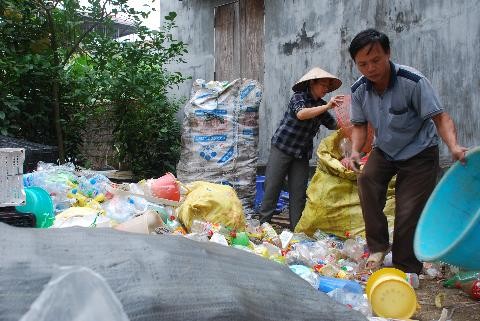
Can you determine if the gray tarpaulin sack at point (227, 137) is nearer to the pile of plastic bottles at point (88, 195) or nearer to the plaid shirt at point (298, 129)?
the plaid shirt at point (298, 129)

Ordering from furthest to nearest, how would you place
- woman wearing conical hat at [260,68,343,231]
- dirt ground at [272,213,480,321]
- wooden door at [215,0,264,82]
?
wooden door at [215,0,264,82], woman wearing conical hat at [260,68,343,231], dirt ground at [272,213,480,321]

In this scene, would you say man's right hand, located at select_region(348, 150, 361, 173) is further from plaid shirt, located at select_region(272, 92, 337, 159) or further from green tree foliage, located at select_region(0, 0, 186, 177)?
green tree foliage, located at select_region(0, 0, 186, 177)

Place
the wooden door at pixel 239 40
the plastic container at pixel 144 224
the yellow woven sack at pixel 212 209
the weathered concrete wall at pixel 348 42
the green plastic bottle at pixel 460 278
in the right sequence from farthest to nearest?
1. the wooden door at pixel 239 40
2. the weathered concrete wall at pixel 348 42
3. the yellow woven sack at pixel 212 209
4. the plastic container at pixel 144 224
5. the green plastic bottle at pixel 460 278

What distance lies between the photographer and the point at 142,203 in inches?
144

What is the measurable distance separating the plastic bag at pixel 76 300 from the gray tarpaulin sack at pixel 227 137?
464cm

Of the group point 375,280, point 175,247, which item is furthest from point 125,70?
point 175,247

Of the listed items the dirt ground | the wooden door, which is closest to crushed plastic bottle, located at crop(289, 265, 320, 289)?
the dirt ground

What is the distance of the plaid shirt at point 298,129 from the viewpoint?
14.2 feet

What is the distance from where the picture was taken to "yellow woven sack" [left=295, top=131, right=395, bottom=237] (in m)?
4.02

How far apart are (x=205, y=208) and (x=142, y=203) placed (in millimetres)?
500

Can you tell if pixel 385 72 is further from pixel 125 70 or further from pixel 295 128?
pixel 125 70

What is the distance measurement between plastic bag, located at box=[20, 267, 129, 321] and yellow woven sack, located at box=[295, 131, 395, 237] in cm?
338

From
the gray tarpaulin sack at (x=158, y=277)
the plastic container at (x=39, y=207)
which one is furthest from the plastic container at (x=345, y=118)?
the gray tarpaulin sack at (x=158, y=277)

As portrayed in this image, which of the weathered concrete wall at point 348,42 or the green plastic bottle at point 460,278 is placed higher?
the weathered concrete wall at point 348,42
